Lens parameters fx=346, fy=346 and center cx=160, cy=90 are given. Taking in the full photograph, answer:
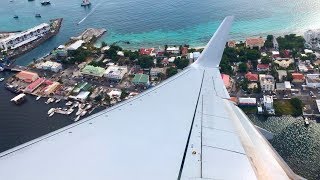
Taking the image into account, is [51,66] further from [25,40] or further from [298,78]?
[298,78]

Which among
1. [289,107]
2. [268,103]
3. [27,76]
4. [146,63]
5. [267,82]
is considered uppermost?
[146,63]

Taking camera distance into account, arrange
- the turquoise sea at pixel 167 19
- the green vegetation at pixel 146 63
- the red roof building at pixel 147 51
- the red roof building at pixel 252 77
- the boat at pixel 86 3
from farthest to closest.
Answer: the boat at pixel 86 3 → the turquoise sea at pixel 167 19 → the red roof building at pixel 147 51 → the green vegetation at pixel 146 63 → the red roof building at pixel 252 77

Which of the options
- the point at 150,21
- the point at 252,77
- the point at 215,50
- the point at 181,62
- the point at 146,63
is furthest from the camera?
the point at 150,21

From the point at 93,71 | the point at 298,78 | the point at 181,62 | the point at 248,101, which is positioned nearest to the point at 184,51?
the point at 181,62

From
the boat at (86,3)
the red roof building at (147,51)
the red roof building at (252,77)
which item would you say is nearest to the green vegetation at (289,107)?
the red roof building at (252,77)

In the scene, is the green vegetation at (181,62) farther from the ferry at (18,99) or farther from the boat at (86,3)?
the boat at (86,3)

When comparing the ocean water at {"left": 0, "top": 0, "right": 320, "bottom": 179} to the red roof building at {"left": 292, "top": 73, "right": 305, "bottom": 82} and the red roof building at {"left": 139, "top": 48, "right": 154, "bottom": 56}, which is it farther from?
the red roof building at {"left": 292, "top": 73, "right": 305, "bottom": 82}

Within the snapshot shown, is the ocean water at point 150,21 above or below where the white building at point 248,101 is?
above

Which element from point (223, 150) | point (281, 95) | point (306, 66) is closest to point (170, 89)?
point (223, 150)
